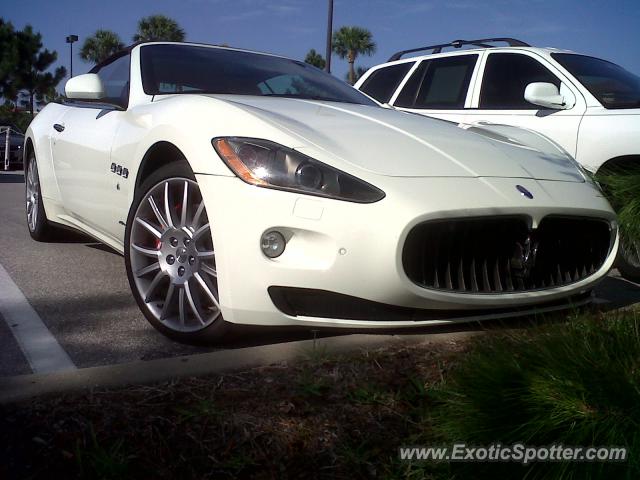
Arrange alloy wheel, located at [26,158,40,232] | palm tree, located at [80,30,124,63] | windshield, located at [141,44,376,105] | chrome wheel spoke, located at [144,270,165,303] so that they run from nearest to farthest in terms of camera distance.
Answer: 1. chrome wheel spoke, located at [144,270,165,303]
2. windshield, located at [141,44,376,105]
3. alloy wheel, located at [26,158,40,232]
4. palm tree, located at [80,30,124,63]

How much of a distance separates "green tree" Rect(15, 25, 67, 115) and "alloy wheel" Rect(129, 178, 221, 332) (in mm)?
36746

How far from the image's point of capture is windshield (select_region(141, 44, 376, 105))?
12.1 ft

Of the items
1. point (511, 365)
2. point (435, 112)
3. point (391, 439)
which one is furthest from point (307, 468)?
point (435, 112)

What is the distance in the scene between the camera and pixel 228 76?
150 inches

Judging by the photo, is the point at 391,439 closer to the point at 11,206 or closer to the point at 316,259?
the point at 316,259

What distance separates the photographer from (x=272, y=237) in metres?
2.47

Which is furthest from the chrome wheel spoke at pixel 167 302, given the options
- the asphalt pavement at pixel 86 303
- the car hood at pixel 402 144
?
the car hood at pixel 402 144

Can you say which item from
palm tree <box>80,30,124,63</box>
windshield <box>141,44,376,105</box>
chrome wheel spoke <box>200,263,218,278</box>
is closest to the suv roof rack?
windshield <box>141,44,376,105</box>

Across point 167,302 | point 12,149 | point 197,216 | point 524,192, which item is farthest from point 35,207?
point 12,149

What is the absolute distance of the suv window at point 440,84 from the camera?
5.81 metres

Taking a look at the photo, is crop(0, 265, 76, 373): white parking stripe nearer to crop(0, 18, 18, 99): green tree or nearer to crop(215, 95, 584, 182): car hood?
crop(215, 95, 584, 182): car hood

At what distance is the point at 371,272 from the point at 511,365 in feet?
2.22

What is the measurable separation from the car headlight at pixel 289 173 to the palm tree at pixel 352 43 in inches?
1579

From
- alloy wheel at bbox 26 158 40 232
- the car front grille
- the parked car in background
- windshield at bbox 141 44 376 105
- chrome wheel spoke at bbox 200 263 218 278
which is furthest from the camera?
the parked car in background
